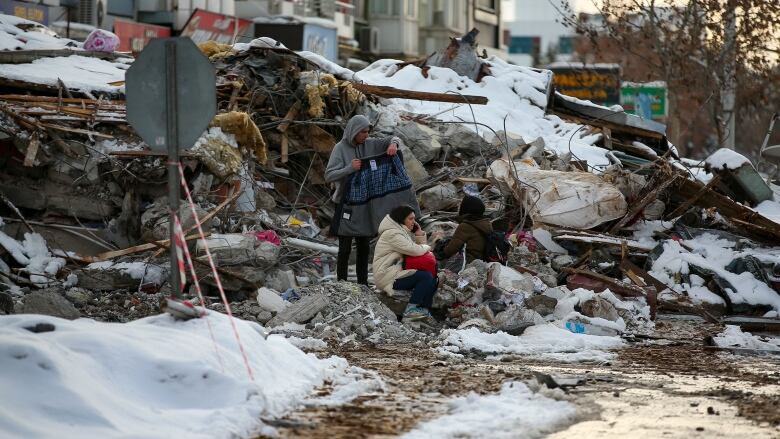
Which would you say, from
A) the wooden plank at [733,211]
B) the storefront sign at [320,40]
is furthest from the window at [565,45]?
Result: the wooden plank at [733,211]

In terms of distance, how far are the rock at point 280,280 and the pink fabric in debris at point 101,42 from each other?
7.50 meters

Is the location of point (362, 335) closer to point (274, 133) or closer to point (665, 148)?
point (274, 133)

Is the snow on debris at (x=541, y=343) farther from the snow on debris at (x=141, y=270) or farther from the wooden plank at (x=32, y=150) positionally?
the wooden plank at (x=32, y=150)

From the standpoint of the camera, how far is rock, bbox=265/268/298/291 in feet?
49.6

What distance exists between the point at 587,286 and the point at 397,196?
2499mm

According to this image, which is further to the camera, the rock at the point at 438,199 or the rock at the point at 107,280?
the rock at the point at 438,199

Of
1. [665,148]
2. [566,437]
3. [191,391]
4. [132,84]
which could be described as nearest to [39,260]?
[132,84]

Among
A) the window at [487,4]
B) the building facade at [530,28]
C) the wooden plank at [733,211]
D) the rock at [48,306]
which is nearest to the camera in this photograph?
the rock at [48,306]

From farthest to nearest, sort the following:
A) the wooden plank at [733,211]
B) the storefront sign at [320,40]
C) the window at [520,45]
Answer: the window at [520,45]
the storefront sign at [320,40]
the wooden plank at [733,211]

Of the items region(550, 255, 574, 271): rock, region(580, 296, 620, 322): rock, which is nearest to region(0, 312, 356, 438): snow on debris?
region(580, 296, 620, 322): rock

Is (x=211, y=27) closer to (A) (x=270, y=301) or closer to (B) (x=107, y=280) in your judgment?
(B) (x=107, y=280)

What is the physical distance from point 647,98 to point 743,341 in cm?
2016

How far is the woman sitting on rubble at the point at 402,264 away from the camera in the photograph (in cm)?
1342

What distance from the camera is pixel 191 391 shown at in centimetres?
768
